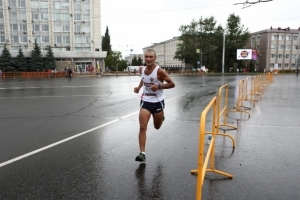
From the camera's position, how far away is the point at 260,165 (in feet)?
14.6

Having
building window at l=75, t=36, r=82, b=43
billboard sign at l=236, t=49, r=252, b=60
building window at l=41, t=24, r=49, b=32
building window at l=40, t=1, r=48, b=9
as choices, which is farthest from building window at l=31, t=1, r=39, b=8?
billboard sign at l=236, t=49, r=252, b=60

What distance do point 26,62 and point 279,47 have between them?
73673mm

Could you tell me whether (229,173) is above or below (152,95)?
below

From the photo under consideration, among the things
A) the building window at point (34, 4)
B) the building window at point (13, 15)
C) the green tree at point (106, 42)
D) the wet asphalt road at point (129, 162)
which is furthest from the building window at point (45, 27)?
the wet asphalt road at point (129, 162)

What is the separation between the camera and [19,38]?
61438 millimetres

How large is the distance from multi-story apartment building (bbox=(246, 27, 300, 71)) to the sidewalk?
282 feet

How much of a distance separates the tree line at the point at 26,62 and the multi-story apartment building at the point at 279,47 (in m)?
65.4

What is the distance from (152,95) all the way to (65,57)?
58774mm

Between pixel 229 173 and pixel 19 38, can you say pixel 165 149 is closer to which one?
pixel 229 173

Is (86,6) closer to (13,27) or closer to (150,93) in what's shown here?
(13,27)

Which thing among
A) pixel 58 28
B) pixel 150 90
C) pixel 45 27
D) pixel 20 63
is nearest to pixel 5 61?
pixel 20 63

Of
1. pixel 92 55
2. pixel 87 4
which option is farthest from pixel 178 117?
pixel 87 4

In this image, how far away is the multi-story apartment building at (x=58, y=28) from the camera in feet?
197

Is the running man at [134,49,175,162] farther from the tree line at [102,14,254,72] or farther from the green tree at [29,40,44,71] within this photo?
the tree line at [102,14,254,72]
